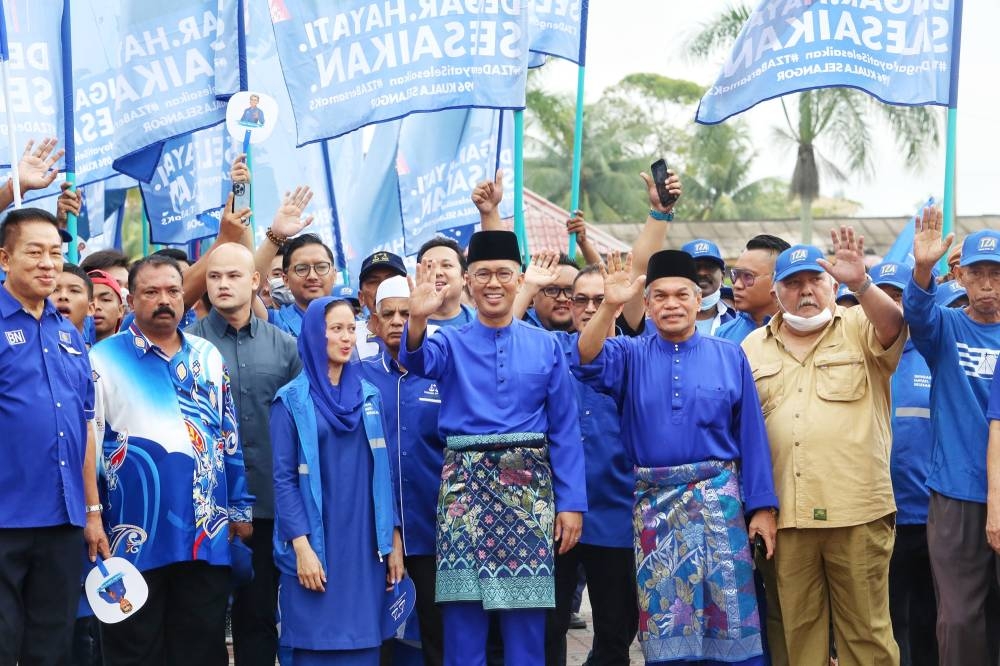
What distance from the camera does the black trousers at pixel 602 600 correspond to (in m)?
6.13

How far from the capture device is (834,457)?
18.4 feet

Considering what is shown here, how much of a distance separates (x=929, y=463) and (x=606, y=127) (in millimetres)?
38995

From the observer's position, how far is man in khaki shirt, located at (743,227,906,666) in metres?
5.55

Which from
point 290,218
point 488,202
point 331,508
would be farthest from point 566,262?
point 331,508

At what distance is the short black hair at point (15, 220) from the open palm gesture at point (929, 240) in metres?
3.56

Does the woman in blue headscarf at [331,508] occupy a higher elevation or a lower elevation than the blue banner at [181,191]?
lower

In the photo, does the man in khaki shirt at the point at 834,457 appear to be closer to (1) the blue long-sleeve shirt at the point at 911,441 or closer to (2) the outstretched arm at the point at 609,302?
(1) the blue long-sleeve shirt at the point at 911,441

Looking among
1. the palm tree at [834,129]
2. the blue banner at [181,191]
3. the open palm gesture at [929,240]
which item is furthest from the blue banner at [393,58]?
the palm tree at [834,129]

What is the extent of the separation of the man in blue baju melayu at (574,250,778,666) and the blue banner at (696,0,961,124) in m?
2.41

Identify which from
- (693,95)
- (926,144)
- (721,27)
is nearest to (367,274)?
(721,27)

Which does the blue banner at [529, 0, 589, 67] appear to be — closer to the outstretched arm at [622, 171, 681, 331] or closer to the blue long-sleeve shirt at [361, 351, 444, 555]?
the outstretched arm at [622, 171, 681, 331]

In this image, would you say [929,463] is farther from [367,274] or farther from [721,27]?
[721,27]

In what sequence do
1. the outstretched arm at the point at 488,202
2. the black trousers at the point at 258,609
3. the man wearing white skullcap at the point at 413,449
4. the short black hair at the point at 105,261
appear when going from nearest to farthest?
1. the man wearing white skullcap at the point at 413,449
2. the black trousers at the point at 258,609
3. the outstretched arm at the point at 488,202
4. the short black hair at the point at 105,261

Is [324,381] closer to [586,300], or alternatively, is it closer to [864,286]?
[586,300]
